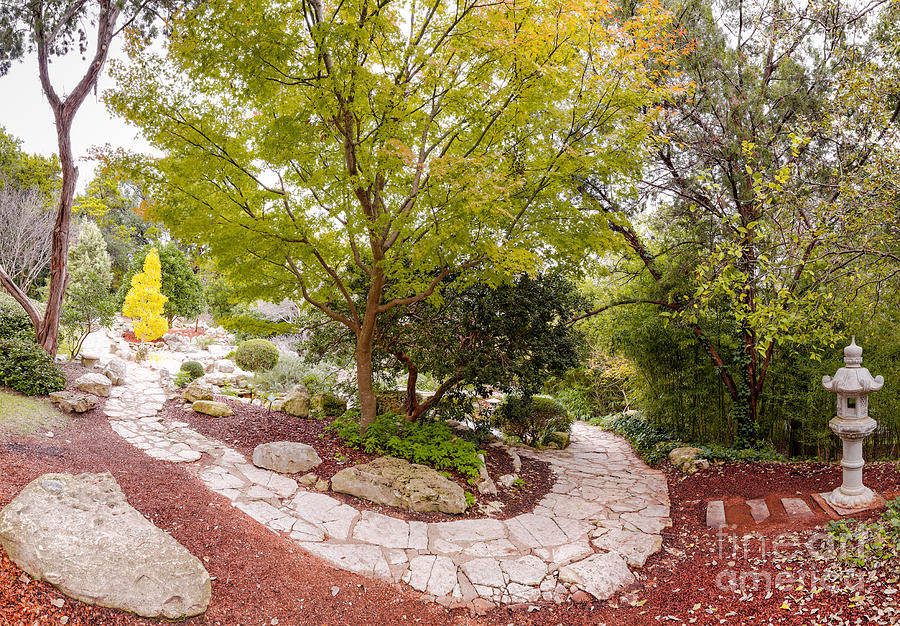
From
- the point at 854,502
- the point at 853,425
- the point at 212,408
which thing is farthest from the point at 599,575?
the point at 212,408

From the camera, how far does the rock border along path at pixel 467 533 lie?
3666mm

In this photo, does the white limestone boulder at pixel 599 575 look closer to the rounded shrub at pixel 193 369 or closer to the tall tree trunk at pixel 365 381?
the tall tree trunk at pixel 365 381

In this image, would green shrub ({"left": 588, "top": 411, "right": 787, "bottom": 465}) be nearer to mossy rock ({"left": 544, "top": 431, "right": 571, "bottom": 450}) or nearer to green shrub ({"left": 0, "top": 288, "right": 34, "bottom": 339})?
mossy rock ({"left": 544, "top": 431, "right": 571, "bottom": 450})

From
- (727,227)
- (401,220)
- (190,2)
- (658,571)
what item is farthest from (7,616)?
(190,2)

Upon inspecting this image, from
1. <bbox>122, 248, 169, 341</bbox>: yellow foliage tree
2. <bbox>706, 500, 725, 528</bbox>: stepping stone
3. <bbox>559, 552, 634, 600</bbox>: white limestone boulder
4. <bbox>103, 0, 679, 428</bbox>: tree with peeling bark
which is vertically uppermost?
<bbox>103, 0, 679, 428</bbox>: tree with peeling bark

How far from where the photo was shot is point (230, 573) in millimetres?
3131

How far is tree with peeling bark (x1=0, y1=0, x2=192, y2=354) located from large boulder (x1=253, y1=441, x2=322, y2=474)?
4669 mm

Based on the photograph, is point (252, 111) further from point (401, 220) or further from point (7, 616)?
point (7, 616)

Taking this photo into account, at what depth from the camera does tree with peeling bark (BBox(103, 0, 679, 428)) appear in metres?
4.23

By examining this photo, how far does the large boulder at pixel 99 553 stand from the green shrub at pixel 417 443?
2.79m

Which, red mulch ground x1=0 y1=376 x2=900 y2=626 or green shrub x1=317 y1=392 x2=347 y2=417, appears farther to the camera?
green shrub x1=317 y1=392 x2=347 y2=417

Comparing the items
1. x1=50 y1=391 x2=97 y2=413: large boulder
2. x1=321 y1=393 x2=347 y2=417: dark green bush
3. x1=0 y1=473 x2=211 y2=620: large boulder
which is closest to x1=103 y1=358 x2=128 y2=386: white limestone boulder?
x1=50 y1=391 x2=97 y2=413: large boulder

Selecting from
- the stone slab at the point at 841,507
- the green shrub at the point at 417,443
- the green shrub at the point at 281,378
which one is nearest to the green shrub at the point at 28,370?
the green shrub at the point at 281,378

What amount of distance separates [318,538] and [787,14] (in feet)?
21.8
